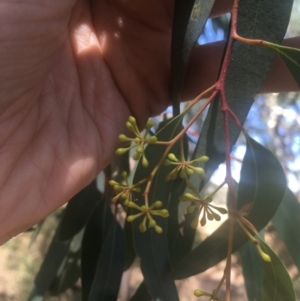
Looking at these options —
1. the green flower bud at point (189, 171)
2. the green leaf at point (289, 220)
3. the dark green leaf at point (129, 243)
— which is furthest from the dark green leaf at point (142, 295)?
the green flower bud at point (189, 171)

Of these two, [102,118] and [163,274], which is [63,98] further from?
[163,274]

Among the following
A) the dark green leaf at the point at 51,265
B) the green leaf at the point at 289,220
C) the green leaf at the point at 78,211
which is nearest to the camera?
the green leaf at the point at 289,220

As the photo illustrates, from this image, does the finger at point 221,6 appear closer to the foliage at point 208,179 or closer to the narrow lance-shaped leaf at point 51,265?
the foliage at point 208,179

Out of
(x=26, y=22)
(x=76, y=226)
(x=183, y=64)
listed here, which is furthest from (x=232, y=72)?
(x=76, y=226)

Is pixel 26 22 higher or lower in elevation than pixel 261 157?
higher

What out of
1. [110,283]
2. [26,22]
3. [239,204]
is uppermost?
[26,22]

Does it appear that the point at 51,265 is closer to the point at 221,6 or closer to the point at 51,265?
the point at 51,265
